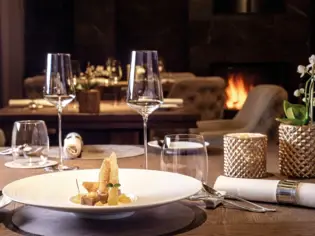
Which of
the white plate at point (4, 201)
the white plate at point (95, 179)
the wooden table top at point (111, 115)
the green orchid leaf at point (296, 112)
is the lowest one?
the wooden table top at point (111, 115)

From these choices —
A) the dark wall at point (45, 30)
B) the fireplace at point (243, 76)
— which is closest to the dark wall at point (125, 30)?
the dark wall at point (45, 30)

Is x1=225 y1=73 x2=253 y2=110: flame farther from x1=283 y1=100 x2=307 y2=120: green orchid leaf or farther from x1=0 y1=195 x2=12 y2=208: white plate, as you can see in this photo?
x1=0 y1=195 x2=12 y2=208: white plate

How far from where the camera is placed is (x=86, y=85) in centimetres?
329

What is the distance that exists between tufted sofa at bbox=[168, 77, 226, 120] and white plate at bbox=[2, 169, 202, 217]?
113 inches

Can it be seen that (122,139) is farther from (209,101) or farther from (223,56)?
(223,56)

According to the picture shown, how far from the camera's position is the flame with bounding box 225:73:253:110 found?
6.82 meters

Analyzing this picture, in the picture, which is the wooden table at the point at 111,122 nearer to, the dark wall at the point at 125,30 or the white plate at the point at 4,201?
the white plate at the point at 4,201

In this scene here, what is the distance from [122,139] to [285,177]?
1758mm

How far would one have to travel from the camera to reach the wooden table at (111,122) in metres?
3.23

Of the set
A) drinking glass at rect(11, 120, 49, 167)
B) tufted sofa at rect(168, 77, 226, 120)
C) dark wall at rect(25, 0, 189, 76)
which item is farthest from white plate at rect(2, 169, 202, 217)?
dark wall at rect(25, 0, 189, 76)

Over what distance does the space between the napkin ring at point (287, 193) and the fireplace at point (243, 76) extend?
5472mm

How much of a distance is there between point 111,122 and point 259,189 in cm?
192

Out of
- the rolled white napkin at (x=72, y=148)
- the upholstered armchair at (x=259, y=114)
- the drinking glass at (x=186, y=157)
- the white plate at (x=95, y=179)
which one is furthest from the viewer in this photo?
the upholstered armchair at (x=259, y=114)

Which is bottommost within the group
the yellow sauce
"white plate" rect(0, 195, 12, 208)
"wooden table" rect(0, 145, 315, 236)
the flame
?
the flame
